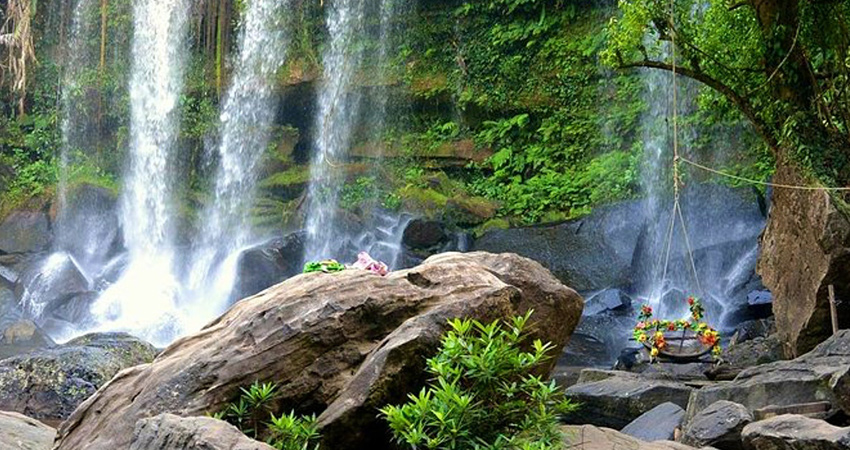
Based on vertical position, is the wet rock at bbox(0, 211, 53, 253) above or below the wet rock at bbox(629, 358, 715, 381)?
below

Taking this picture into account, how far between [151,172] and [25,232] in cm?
321

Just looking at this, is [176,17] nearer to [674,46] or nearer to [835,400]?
[674,46]

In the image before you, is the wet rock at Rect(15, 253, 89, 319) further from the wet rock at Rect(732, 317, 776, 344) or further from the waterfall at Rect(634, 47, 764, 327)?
the wet rock at Rect(732, 317, 776, 344)

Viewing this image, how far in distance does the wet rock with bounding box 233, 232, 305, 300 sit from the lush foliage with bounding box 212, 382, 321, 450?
46.0 ft

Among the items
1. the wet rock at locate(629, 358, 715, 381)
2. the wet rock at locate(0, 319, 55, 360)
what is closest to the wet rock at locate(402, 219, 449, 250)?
the wet rock at locate(0, 319, 55, 360)

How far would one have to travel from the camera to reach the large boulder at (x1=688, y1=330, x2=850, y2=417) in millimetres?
7957

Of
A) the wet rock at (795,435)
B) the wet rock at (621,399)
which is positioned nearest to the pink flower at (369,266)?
the wet rock at (795,435)

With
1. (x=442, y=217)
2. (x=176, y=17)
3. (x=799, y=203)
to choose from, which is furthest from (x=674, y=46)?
(x=176, y=17)

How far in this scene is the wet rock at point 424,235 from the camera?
19.6 m

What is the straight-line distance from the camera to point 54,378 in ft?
35.7

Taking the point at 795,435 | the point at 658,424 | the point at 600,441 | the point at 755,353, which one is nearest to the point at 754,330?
the point at 755,353

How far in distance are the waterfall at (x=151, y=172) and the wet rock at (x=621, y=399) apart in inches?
460

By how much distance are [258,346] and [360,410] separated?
2.44 ft

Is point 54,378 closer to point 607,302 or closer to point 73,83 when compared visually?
point 607,302
